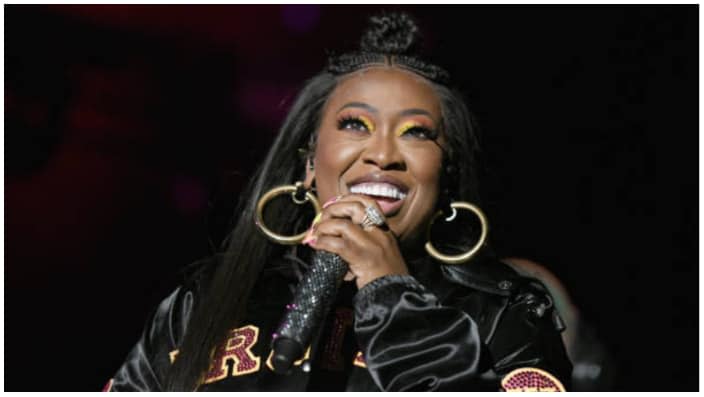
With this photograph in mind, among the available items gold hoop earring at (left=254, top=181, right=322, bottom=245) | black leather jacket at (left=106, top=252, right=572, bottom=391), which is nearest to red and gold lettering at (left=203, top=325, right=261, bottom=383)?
black leather jacket at (left=106, top=252, right=572, bottom=391)

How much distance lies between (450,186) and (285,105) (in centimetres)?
59

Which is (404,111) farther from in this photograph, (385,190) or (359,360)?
(359,360)

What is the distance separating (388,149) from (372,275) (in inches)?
11.5

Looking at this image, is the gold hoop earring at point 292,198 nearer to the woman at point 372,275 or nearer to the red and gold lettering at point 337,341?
the woman at point 372,275

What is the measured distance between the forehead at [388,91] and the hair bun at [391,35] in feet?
0.24

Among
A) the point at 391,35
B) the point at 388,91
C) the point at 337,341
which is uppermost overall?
the point at 391,35

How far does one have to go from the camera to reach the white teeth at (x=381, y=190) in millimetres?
1452

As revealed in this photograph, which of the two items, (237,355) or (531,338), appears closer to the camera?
(531,338)

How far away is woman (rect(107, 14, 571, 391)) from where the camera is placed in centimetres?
128

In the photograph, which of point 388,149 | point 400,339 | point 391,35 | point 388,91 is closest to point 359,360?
point 400,339

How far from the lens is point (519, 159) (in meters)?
1.89

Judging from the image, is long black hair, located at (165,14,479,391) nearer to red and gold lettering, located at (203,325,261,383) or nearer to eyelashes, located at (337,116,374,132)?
red and gold lettering, located at (203,325,261,383)

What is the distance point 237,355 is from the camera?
1522 mm

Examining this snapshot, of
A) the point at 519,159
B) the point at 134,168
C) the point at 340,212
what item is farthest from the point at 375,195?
the point at 134,168
